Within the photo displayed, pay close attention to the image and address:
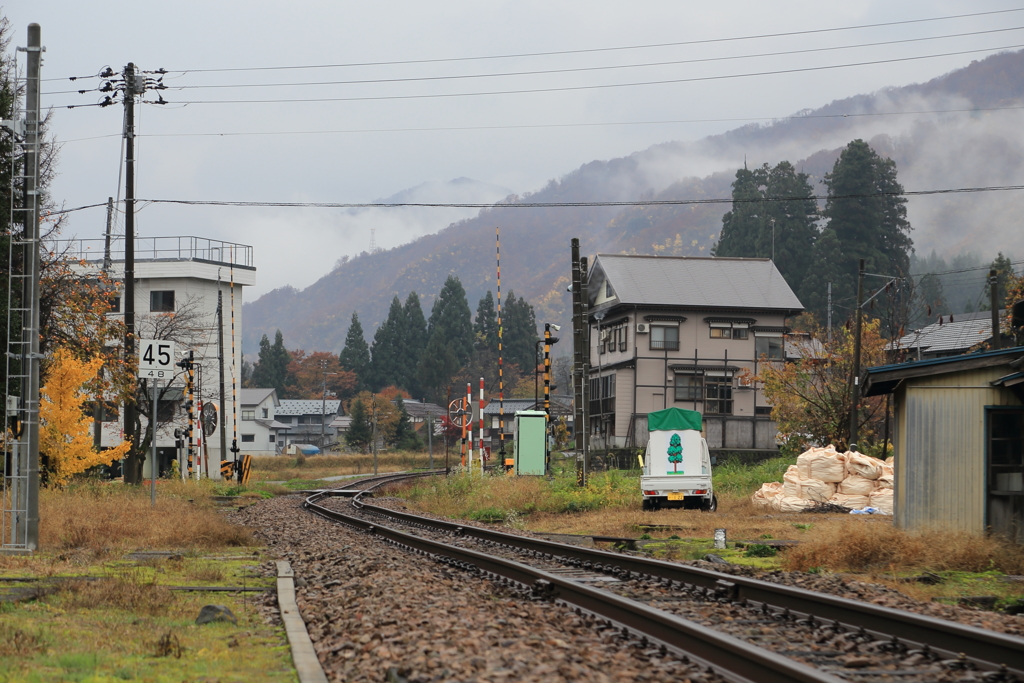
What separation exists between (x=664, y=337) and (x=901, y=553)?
44.0 meters

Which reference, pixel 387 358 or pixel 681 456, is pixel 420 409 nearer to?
pixel 387 358

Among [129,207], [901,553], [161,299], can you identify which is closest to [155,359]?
[129,207]

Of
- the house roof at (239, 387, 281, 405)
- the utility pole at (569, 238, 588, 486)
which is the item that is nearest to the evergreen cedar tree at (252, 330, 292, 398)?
the house roof at (239, 387, 281, 405)

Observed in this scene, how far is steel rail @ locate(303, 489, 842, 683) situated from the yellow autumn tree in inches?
605

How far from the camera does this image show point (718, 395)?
2237 inches

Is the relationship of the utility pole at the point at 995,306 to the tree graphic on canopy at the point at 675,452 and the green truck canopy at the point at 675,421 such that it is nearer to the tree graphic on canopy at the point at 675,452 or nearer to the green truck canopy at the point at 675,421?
the green truck canopy at the point at 675,421

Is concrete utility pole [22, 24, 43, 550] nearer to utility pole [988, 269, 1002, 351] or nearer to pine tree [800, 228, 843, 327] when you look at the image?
utility pole [988, 269, 1002, 351]

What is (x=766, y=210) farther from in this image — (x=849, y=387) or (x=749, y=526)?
(x=749, y=526)

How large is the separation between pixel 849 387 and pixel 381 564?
28547 millimetres

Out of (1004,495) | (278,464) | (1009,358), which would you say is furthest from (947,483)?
(278,464)

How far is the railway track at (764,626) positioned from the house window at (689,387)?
45.0 meters

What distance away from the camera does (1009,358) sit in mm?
14055

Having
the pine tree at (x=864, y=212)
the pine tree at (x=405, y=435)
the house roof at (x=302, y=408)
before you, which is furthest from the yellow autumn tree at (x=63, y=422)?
the house roof at (x=302, y=408)

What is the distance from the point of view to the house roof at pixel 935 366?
14086mm
